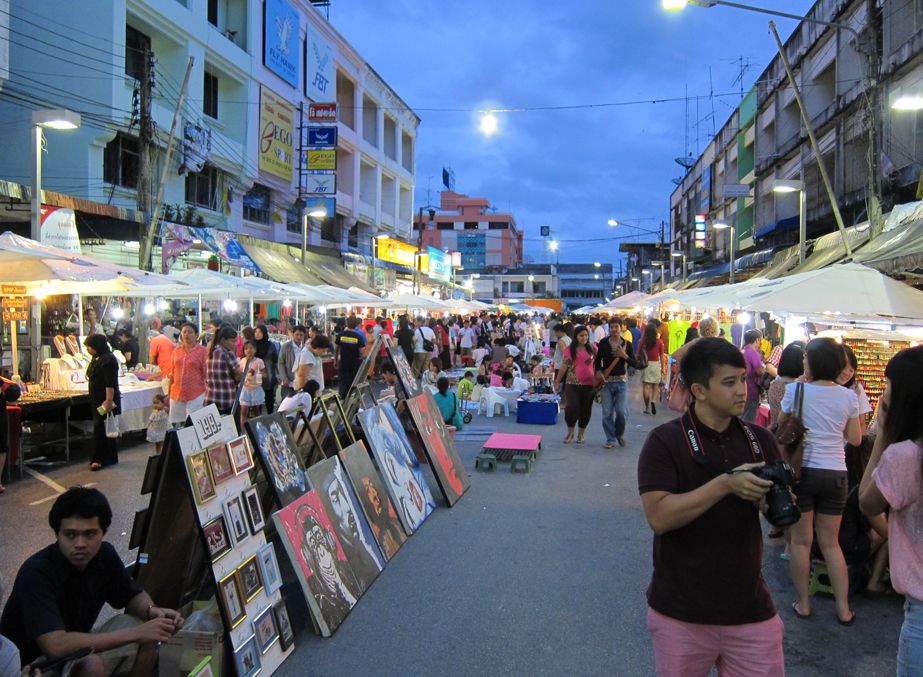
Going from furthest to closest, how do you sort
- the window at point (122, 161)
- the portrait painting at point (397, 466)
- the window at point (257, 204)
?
the window at point (257, 204) < the window at point (122, 161) < the portrait painting at point (397, 466)

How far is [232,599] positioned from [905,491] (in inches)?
119

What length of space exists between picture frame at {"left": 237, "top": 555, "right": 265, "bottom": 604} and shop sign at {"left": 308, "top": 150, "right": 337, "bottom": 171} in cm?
2390

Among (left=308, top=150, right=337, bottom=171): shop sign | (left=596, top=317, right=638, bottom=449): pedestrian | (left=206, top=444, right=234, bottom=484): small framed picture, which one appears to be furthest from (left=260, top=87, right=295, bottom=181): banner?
(left=206, top=444, right=234, bottom=484): small framed picture

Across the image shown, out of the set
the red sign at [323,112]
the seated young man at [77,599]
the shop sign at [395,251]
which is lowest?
the seated young man at [77,599]

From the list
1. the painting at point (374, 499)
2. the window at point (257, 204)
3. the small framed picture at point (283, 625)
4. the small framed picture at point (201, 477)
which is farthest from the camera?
the window at point (257, 204)

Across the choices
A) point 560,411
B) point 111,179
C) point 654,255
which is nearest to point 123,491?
point 560,411

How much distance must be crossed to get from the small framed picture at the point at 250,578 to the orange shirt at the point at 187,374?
178 inches

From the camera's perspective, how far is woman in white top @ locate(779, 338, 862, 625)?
4.09 metres

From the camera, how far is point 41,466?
8422 mm

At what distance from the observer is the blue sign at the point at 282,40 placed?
25391 mm

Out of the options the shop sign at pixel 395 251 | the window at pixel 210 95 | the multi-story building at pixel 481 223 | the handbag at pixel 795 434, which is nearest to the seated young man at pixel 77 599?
the handbag at pixel 795 434

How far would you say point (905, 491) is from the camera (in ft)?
7.08

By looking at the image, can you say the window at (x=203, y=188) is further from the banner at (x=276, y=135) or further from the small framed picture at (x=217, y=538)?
the small framed picture at (x=217, y=538)

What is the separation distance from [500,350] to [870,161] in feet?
31.6
